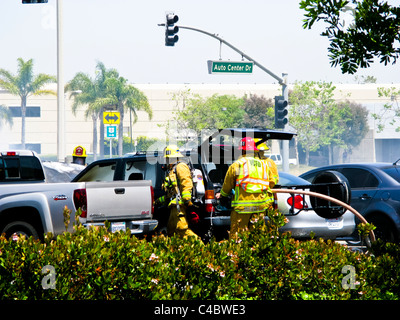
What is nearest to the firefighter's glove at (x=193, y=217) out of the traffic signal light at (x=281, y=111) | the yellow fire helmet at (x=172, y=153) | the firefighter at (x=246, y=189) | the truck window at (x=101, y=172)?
the yellow fire helmet at (x=172, y=153)

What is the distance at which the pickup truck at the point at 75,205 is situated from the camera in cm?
913

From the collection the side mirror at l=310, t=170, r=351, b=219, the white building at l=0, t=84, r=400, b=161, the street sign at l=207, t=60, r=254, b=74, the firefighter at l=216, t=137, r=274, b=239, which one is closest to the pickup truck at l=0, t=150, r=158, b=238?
the firefighter at l=216, t=137, r=274, b=239

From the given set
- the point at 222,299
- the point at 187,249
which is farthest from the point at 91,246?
the point at 222,299

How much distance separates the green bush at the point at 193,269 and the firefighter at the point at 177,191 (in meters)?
4.12

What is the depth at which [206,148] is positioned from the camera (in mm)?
10125

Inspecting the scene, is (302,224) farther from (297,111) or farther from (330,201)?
(297,111)

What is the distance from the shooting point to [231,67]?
74.7 ft

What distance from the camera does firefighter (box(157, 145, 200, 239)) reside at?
953 centimetres

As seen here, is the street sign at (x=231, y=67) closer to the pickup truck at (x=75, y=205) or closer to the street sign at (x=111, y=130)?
the street sign at (x=111, y=130)

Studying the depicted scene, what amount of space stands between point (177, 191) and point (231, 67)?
44.9 ft

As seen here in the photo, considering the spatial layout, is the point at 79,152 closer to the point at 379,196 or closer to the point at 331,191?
the point at 379,196

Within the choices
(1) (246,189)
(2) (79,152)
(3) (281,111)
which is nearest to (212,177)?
(1) (246,189)

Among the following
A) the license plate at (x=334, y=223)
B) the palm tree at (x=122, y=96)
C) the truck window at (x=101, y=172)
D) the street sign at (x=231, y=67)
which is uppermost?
the palm tree at (x=122, y=96)

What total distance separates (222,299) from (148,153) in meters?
6.36
